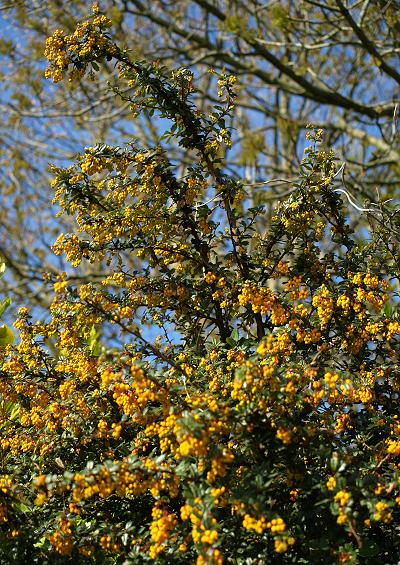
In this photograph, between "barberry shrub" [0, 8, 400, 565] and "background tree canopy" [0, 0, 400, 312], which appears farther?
"background tree canopy" [0, 0, 400, 312]

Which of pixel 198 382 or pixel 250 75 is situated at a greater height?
pixel 250 75

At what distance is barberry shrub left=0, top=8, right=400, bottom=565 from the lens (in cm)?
211

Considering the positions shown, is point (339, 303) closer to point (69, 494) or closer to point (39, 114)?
point (69, 494)

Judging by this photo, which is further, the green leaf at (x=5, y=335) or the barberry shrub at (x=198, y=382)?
the green leaf at (x=5, y=335)

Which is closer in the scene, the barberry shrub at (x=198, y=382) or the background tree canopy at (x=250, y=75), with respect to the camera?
the barberry shrub at (x=198, y=382)

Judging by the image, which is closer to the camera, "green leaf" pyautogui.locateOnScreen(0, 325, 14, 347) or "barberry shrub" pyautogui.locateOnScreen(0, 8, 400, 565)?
"barberry shrub" pyautogui.locateOnScreen(0, 8, 400, 565)

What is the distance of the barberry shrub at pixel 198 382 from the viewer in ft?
6.93

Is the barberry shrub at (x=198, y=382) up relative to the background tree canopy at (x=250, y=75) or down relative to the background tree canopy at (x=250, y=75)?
down

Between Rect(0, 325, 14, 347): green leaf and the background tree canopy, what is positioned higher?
the background tree canopy

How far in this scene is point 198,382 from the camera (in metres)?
2.50

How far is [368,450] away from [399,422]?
0.16 m

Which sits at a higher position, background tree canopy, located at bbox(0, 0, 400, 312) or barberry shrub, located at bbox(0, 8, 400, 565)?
background tree canopy, located at bbox(0, 0, 400, 312)

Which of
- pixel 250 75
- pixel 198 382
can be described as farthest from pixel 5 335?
pixel 250 75

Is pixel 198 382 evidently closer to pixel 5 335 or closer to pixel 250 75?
pixel 5 335
